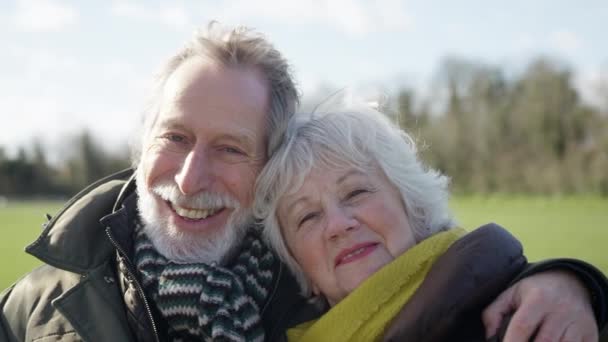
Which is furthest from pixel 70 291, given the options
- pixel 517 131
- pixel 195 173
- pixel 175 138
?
pixel 517 131

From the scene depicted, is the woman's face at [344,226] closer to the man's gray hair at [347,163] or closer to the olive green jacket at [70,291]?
the man's gray hair at [347,163]

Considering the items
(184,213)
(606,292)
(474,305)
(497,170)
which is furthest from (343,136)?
(497,170)

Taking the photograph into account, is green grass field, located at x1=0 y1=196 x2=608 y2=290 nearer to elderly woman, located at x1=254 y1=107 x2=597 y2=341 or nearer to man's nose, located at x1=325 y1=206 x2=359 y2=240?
elderly woman, located at x1=254 y1=107 x2=597 y2=341

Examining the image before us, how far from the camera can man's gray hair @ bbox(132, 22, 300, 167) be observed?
3338 mm

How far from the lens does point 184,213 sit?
3.17 metres

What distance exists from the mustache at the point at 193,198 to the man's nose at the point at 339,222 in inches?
22.7

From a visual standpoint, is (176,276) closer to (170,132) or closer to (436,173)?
(170,132)

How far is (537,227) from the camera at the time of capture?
23625 millimetres

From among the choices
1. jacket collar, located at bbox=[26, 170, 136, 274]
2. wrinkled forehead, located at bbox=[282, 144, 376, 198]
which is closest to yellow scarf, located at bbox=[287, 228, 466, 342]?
wrinkled forehead, located at bbox=[282, 144, 376, 198]

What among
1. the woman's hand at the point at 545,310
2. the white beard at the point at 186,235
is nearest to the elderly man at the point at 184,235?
the white beard at the point at 186,235

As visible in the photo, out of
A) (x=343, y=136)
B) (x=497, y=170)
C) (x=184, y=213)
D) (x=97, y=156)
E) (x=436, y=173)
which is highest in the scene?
(x=343, y=136)

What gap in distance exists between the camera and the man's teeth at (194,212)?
3170mm

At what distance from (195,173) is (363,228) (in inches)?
35.2

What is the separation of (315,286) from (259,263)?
1.02 feet
